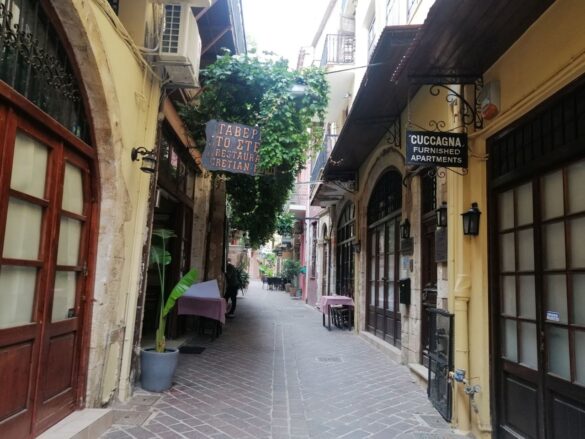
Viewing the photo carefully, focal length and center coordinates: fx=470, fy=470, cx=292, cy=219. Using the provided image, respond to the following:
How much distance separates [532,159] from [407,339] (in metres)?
4.20

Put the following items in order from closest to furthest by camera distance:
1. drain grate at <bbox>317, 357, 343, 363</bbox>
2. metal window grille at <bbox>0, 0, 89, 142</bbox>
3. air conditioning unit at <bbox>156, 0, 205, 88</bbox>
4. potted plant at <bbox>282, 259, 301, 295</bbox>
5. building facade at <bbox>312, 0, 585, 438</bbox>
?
metal window grille at <bbox>0, 0, 89, 142</bbox> → building facade at <bbox>312, 0, 585, 438</bbox> → air conditioning unit at <bbox>156, 0, 205, 88</bbox> → drain grate at <bbox>317, 357, 343, 363</bbox> → potted plant at <bbox>282, 259, 301, 295</bbox>

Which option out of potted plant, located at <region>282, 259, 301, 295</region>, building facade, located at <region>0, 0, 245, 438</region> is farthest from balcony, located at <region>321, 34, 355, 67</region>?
potted plant, located at <region>282, 259, 301, 295</region>

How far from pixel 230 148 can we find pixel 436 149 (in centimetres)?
267

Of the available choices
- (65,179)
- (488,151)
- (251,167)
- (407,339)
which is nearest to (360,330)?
(407,339)

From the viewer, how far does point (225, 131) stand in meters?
6.27

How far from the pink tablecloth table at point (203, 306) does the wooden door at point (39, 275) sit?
4227 millimetres

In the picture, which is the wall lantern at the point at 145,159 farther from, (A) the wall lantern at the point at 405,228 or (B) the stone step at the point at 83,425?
(A) the wall lantern at the point at 405,228

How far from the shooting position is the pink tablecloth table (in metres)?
8.76

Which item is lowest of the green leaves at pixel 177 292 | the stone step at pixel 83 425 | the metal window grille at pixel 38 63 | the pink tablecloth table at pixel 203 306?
the stone step at pixel 83 425

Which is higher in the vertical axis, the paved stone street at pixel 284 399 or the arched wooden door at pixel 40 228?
the arched wooden door at pixel 40 228

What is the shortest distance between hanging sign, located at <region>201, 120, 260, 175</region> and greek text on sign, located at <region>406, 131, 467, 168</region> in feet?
7.31

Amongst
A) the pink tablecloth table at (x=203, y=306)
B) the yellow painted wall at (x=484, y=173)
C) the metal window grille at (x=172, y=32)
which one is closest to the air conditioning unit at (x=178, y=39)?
the metal window grille at (x=172, y=32)

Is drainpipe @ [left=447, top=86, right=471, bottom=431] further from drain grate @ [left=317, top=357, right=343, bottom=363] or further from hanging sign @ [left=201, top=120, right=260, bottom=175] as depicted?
A: drain grate @ [left=317, top=357, right=343, bottom=363]

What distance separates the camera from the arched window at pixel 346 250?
1348 cm
